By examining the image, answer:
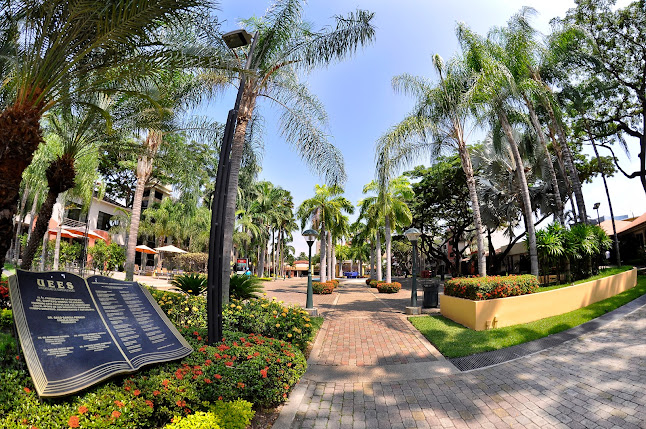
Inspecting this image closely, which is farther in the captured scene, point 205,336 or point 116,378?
point 205,336

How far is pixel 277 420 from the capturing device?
12.6ft

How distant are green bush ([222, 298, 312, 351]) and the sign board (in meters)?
2.06

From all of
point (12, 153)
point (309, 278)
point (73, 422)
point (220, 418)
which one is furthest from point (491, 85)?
point (73, 422)

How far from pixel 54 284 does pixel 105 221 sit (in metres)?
35.7

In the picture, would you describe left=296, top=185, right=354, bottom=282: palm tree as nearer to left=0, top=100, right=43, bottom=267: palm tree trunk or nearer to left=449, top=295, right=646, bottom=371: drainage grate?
left=449, top=295, right=646, bottom=371: drainage grate

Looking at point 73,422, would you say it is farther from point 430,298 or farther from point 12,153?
point 430,298

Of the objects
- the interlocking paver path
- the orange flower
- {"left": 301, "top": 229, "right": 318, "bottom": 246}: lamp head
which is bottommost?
the interlocking paver path

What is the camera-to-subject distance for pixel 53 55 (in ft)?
15.0

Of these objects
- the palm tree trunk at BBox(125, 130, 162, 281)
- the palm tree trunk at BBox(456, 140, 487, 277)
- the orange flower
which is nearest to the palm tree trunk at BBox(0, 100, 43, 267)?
the orange flower

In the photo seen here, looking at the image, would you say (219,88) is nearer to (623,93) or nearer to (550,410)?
(550,410)

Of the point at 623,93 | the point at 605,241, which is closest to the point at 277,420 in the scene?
the point at 605,241

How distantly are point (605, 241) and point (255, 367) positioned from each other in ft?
48.8

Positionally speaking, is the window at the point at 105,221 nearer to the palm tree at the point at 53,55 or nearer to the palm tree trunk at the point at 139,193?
the palm tree trunk at the point at 139,193

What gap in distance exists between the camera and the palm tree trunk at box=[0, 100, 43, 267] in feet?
12.5
